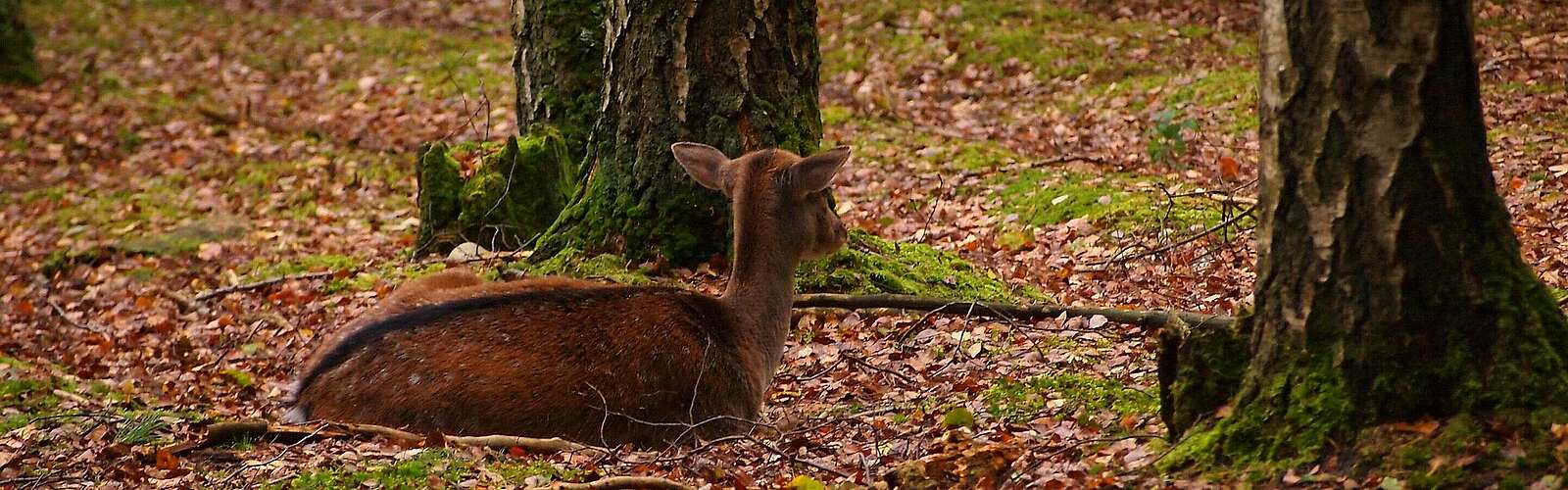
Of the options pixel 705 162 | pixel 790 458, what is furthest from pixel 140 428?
pixel 790 458

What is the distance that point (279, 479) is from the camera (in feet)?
18.9

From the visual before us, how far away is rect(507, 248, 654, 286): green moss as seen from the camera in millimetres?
8469

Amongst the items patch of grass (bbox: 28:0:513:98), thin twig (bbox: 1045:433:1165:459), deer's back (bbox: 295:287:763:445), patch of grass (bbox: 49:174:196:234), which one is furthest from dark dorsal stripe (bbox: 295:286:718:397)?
patch of grass (bbox: 28:0:513:98)

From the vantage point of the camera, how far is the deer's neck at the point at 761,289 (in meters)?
7.14

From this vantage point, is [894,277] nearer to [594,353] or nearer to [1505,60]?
[594,353]

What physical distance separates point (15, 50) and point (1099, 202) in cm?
1451

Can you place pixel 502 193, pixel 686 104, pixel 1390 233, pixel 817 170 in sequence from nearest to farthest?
pixel 1390 233
pixel 817 170
pixel 686 104
pixel 502 193

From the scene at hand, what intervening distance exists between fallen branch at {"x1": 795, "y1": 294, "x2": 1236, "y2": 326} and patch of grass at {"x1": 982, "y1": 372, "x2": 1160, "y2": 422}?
0.73m

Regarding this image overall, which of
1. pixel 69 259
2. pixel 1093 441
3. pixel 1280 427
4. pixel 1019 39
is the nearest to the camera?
pixel 1280 427

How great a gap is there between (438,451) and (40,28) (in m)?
18.9

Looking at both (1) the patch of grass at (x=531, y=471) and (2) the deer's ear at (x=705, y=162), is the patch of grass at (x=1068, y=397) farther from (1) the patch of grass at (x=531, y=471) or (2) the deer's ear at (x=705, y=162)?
(1) the patch of grass at (x=531, y=471)

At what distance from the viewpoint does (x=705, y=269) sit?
8.60 metres

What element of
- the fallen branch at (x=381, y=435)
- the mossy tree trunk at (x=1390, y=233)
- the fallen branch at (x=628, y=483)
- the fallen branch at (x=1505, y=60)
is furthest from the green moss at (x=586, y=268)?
the fallen branch at (x=1505, y=60)

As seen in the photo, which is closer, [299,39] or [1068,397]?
[1068,397]
